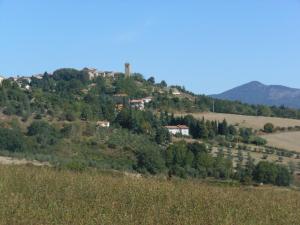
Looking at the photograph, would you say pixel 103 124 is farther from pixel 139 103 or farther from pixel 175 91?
pixel 175 91

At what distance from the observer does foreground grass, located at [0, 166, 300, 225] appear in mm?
5949

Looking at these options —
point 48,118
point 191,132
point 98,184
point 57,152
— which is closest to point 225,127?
point 191,132

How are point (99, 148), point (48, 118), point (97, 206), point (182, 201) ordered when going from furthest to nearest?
point (48, 118), point (99, 148), point (182, 201), point (97, 206)

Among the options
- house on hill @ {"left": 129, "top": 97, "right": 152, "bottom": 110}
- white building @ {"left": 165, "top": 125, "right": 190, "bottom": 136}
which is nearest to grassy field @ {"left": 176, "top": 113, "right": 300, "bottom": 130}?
house on hill @ {"left": 129, "top": 97, "right": 152, "bottom": 110}

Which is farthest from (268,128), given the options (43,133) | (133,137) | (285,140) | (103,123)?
(43,133)

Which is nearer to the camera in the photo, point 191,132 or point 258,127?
point 191,132

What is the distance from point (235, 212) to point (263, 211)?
0.43 meters

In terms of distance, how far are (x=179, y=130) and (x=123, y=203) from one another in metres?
61.9

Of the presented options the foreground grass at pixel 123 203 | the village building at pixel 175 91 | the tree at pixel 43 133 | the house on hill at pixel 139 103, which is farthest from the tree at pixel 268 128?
the foreground grass at pixel 123 203

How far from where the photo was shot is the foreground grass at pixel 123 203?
595cm

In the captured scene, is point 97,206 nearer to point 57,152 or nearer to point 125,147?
point 57,152

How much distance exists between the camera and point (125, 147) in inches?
2010

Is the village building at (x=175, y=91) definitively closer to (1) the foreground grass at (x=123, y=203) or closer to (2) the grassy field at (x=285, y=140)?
(2) the grassy field at (x=285, y=140)

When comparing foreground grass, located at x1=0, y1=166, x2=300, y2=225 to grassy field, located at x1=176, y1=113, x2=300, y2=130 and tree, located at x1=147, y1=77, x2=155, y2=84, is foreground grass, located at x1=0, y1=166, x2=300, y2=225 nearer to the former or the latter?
grassy field, located at x1=176, y1=113, x2=300, y2=130
